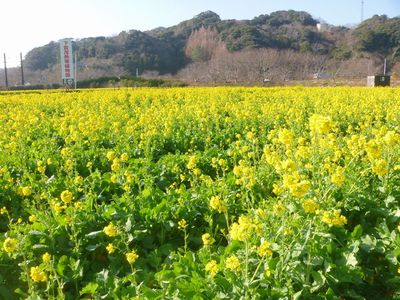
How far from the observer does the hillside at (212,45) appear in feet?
191

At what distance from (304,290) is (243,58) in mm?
48579

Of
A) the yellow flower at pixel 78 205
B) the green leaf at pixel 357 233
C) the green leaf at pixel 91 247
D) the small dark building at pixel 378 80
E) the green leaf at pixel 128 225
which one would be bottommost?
the green leaf at pixel 91 247

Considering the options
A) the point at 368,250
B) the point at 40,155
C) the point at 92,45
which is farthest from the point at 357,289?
the point at 92,45

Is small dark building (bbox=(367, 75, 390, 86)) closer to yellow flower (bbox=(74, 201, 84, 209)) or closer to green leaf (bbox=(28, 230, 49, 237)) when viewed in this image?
yellow flower (bbox=(74, 201, 84, 209))

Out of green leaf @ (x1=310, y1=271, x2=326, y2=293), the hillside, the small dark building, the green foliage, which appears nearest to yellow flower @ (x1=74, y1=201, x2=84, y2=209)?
green leaf @ (x1=310, y1=271, x2=326, y2=293)

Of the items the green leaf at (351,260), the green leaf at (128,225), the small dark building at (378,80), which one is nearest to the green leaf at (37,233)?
the green leaf at (128,225)

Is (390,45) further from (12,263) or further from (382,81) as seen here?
(12,263)

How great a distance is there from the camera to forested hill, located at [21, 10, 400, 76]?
5841 cm

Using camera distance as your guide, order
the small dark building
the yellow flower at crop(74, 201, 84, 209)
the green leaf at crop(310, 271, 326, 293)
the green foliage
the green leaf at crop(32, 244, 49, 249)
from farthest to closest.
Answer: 1. the green foliage
2. the small dark building
3. the yellow flower at crop(74, 201, 84, 209)
4. the green leaf at crop(32, 244, 49, 249)
5. the green leaf at crop(310, 271, 326, 293)

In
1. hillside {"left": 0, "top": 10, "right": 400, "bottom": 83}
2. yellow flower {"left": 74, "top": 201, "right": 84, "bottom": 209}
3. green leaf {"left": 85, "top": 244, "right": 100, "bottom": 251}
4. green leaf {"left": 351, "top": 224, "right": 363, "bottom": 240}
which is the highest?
hillside {"left": 0, "top": 10, "right": 400, "bottom": 83}

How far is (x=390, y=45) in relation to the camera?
2299 inches

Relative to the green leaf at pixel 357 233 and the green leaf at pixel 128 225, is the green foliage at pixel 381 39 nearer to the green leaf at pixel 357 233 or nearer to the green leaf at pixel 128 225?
the green leaf at pixel 357 233

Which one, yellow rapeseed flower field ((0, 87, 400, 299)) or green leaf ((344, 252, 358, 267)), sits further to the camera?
green leaf ((344, 252, 358, 267))

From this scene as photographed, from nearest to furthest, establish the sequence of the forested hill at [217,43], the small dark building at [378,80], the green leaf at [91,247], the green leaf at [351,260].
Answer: the green leaf at [351,260] → the green leaf at [91,247] → the small dark building at [378,80] → the forested hill at [217,43]
